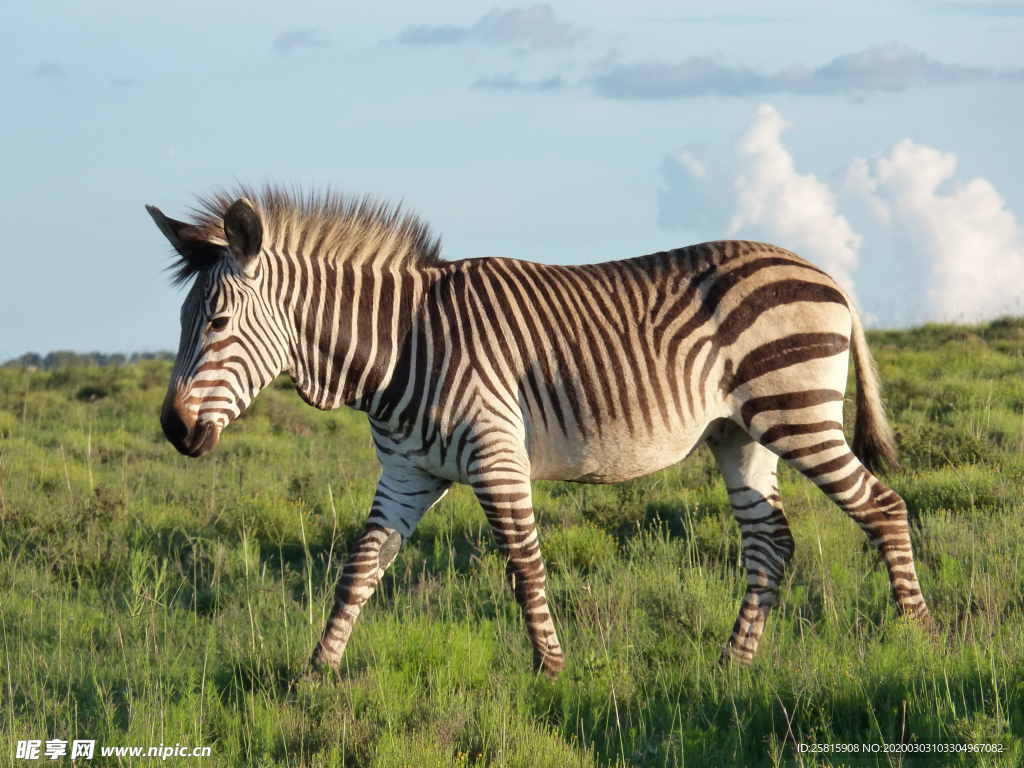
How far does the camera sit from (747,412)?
17.3 feet

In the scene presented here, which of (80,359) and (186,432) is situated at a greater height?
(80,359)

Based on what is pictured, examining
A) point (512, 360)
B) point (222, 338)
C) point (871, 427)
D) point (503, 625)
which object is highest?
point (222, 338)

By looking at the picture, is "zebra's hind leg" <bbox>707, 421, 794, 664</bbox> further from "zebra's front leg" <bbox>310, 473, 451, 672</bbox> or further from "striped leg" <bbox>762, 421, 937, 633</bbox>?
"zebra's front leg" <bbox>310, 473, 451, 672</bbox>

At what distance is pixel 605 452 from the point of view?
521 cm

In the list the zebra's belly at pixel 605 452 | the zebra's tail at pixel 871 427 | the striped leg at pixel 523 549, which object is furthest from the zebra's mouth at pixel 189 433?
the zebra's tail at pixel 871 427

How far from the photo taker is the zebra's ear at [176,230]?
5125 millimetres

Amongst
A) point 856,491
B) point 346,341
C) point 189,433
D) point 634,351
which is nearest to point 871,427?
point 856,491

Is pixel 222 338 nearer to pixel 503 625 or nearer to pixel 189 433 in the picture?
pixel 189 433

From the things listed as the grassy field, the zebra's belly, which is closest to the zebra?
the zebra's belly

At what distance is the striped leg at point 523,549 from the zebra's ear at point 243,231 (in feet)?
5.55

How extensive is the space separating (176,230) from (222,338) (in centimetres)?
74

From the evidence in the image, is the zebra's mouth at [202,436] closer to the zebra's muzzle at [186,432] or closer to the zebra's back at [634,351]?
the zebra's muzzle at [186,432]

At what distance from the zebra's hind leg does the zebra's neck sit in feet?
6.56

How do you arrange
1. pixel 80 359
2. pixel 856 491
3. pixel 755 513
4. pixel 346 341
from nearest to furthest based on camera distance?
pixel 346 341, pixel 856 491, pixel 755 513, pixel 80 359
